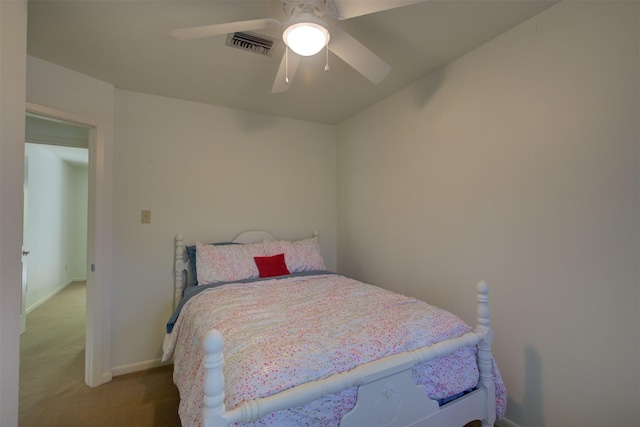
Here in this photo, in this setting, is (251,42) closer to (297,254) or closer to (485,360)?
(297,254)

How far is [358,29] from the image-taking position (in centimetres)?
169

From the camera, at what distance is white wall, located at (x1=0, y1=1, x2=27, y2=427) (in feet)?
3.77

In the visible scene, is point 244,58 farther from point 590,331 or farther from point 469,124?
point 590,331

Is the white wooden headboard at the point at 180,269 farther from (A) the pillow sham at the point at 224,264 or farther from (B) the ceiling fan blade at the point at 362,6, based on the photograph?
(B) the ceiling fan blade at the point at 362,6

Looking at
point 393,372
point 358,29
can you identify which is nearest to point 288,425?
point 393,372

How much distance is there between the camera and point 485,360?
1.40m

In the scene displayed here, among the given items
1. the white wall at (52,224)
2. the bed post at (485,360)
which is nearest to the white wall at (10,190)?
the bed post at (485,360)

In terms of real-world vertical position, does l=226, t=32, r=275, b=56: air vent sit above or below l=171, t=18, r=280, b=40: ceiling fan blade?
above

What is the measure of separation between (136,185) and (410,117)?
2473 millimetres

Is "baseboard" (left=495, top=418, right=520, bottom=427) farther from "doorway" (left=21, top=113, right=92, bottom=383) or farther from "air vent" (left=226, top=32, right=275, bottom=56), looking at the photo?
"doorway" (left=21, top=113, right=92, bottom=383)

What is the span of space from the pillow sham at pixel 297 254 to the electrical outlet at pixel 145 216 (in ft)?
3.47

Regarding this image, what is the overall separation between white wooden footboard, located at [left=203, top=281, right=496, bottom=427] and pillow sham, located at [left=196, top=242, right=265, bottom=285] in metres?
1.54

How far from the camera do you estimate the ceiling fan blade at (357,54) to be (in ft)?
4.63

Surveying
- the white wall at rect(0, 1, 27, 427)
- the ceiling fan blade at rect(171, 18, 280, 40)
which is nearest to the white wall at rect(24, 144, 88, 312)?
the white wall at rect(0, 1, 27, 427)
